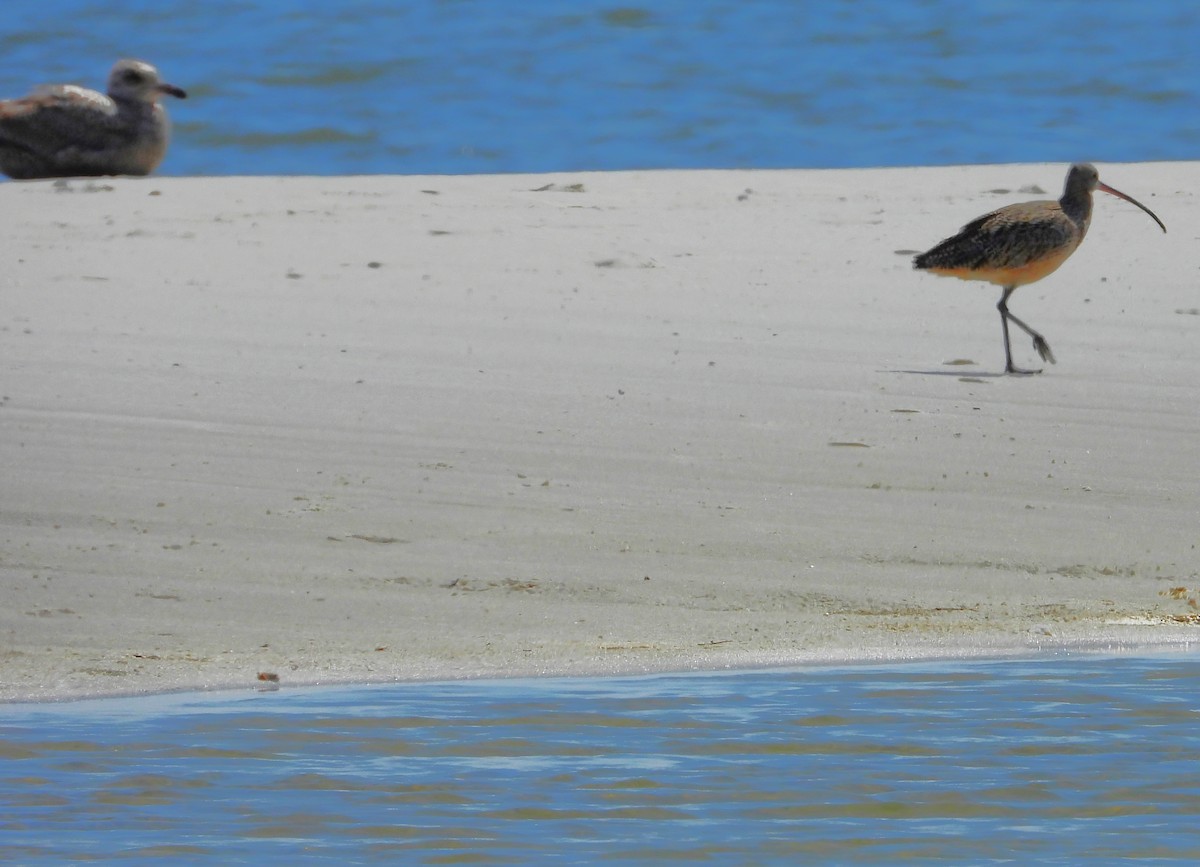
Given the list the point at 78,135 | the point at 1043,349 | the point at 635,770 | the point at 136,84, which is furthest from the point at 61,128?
the point at 635,770

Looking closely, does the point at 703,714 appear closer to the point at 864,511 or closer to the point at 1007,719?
the point at 1007,719

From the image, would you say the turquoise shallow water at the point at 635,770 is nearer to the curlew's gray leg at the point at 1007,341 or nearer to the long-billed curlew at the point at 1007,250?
the curlew's gray leg at the point at 1007,341

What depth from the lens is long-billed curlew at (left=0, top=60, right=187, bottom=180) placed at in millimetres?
12430

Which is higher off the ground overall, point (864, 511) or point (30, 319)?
point (30, 319)

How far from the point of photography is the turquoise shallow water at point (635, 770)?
379 cm

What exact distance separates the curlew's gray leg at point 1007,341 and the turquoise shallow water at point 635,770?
3.01m

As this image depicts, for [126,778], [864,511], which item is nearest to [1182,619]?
[864,511]

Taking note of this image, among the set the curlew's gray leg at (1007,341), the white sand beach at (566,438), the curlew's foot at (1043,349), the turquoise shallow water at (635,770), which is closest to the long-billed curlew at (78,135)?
the white sand beach at (566,438)

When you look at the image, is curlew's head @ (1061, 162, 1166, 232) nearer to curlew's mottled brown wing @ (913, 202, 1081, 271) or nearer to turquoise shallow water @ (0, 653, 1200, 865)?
curlew's mottled brown wing @ (913, 202, 1081, 271)

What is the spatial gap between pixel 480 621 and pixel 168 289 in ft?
12.4

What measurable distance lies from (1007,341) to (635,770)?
14.5 ft

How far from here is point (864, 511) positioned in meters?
6.27

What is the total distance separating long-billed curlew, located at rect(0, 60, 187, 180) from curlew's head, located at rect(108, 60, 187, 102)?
18 millimetres

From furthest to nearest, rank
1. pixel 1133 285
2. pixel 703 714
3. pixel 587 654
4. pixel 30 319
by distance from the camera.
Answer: pixel 1133 285, pixel 30 319, pixel 587 654, pixel 703 714
